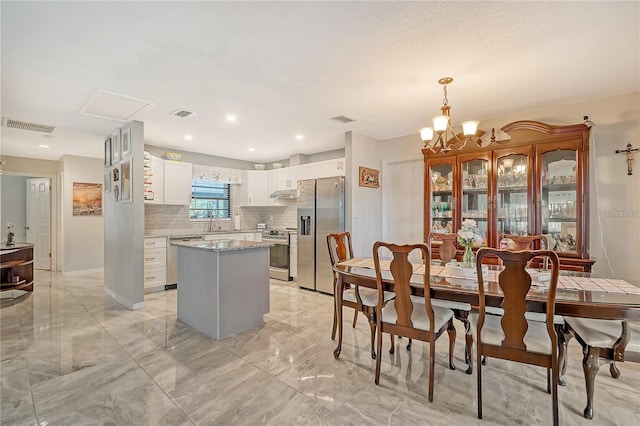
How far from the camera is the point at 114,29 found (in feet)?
6.98

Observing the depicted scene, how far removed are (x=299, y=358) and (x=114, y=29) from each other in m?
2.89

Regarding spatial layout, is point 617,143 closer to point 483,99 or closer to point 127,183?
point 483,99

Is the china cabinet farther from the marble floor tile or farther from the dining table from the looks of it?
the marble floor tile

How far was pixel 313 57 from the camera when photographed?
2510mm

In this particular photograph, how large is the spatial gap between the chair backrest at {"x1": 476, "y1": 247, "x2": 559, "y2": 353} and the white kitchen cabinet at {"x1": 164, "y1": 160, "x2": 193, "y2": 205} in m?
5.15

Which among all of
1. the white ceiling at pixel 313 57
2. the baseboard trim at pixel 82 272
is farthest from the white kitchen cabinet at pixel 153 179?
the baseboard trim at pixel 82 272

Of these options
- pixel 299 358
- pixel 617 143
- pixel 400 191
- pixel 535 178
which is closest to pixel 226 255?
pixel 299 358

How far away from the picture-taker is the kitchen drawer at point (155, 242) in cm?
498

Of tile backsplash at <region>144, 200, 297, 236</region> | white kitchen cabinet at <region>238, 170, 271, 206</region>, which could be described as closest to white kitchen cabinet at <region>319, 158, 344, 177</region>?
tile backsplash at <region>144, 200, 297, 236</region>

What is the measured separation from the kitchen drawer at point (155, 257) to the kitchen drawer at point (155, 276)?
7cm

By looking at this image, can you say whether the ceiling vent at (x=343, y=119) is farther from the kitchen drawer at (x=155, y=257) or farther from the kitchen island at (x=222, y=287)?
the kitchen drawer at (x=155, y=257)

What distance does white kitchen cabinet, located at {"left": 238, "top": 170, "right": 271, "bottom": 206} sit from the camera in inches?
265

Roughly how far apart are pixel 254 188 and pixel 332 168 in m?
2.14

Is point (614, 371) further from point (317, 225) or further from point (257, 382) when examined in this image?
point (317, 225)
